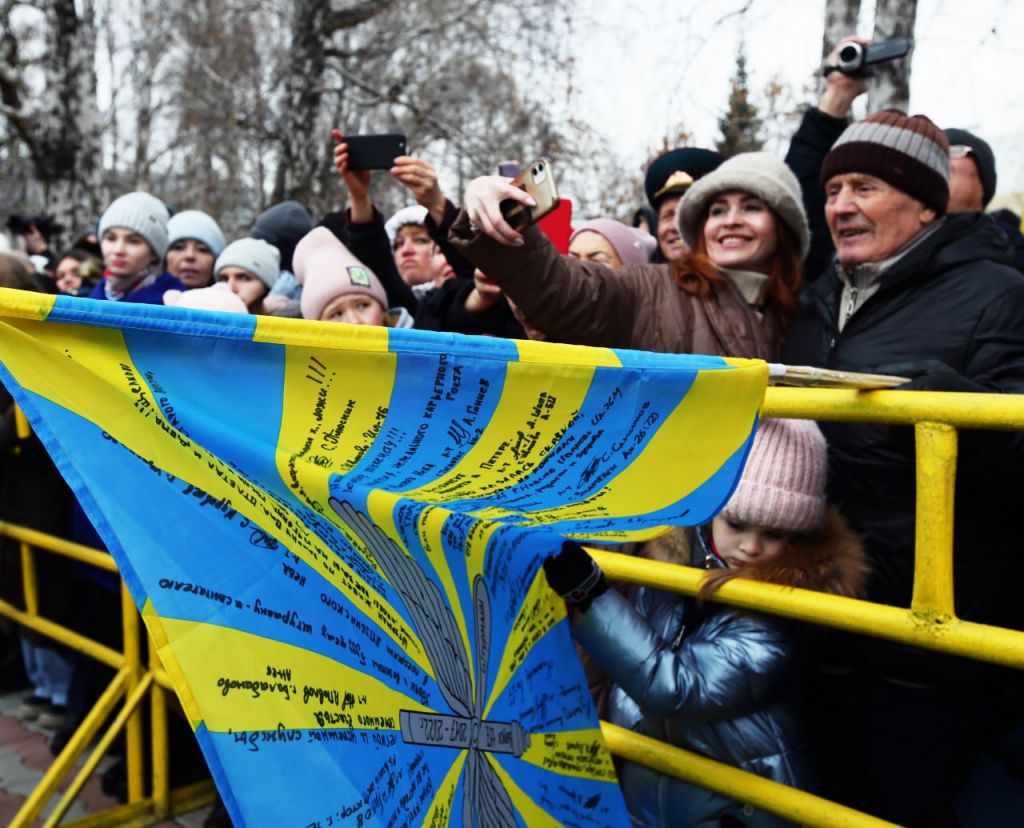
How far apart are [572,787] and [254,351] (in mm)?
986

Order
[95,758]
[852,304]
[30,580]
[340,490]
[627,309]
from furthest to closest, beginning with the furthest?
[30,580] → [95,758] → [627,309] → [852,304] → [340,490]

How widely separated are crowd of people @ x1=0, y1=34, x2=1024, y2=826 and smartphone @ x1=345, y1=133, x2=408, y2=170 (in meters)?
0.18

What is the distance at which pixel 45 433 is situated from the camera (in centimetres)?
113

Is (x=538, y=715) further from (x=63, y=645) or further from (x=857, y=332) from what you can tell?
(x=63, y=645)

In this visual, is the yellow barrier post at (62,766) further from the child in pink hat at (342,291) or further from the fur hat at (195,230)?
the fur hat at (195,230)

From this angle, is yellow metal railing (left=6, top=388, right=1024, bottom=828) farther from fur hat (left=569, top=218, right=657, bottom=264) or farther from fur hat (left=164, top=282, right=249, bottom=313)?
fur hat (left=164, top=282, right=249, bottom=313)

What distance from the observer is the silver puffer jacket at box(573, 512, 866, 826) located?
1660mm

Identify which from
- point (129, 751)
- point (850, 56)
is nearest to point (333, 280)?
point (129, 751)

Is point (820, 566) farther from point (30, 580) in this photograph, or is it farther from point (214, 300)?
point (30, 580)

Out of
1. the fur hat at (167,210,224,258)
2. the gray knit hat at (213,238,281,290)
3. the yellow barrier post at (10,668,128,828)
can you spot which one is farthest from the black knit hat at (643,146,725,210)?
the yellow barrier post at (10,668,128,828)

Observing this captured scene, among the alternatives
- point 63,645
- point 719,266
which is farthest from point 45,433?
point 63,645

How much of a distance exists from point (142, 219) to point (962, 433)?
3.41 meters

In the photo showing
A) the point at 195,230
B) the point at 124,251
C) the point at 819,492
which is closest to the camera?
the point at 819,492

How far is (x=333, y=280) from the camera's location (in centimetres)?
318
